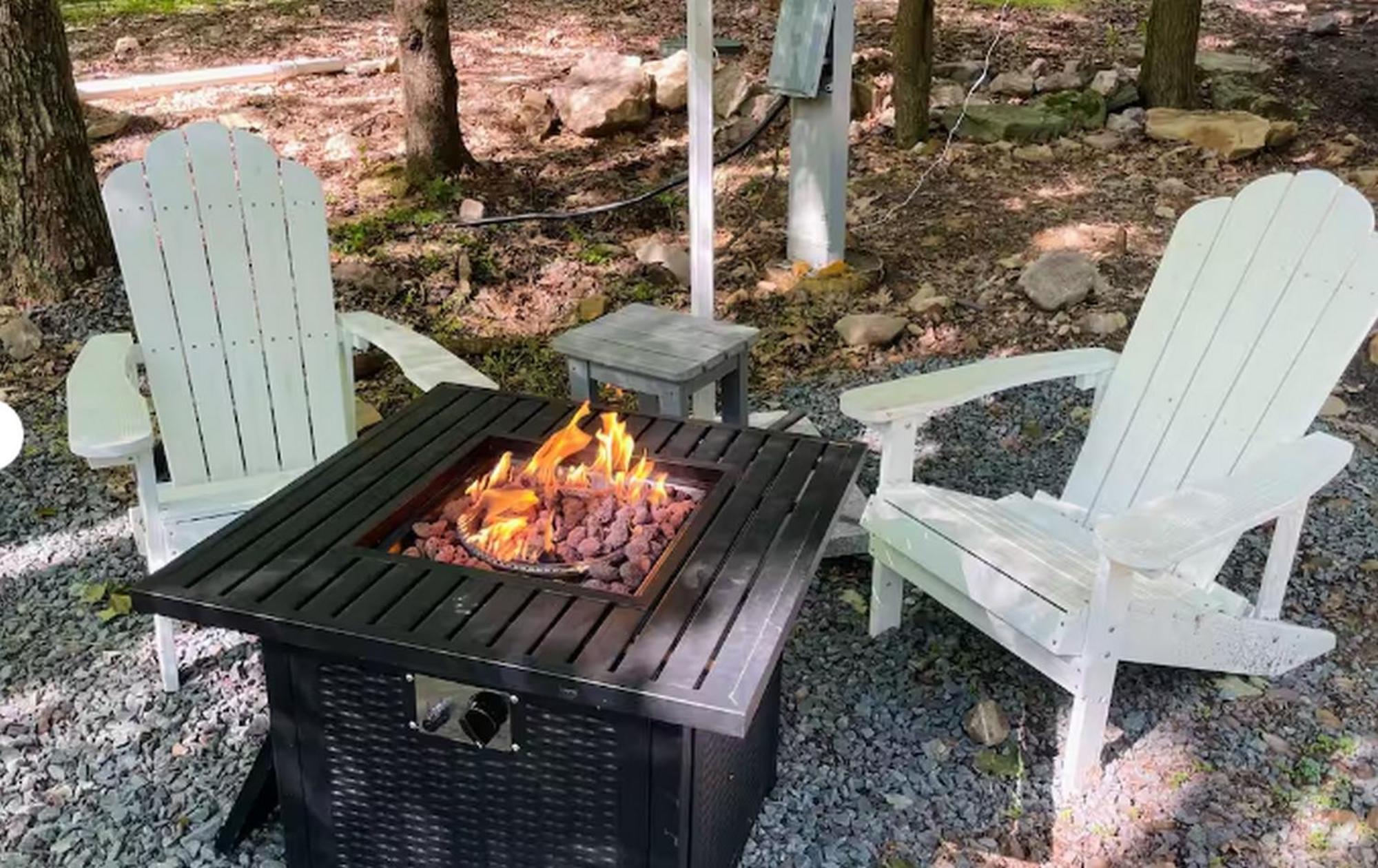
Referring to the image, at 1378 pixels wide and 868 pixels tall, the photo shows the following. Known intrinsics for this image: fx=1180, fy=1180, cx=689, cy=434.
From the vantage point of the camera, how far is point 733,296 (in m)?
4.53

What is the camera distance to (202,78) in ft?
21.6

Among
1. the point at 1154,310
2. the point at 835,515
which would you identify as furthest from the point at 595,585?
the point at 1154,310

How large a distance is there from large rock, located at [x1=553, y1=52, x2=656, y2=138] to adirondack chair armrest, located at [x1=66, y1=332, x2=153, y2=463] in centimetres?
364

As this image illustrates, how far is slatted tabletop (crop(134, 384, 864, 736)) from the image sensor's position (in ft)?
4.96

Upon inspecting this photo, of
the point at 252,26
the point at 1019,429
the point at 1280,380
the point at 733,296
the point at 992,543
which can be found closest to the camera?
the point at 992,543

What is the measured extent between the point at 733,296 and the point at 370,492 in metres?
2.70

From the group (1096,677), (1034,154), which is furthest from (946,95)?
(1096,677)

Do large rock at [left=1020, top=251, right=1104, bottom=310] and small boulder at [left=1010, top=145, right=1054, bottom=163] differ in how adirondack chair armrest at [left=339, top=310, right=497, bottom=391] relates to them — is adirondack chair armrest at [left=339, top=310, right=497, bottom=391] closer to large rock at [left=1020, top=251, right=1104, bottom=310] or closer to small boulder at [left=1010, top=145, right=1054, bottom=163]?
large rock at [left=1020, top=251, right=1104, bottom=310]

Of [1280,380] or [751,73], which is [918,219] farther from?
[1280,380]

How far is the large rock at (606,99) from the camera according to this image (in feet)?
19.5

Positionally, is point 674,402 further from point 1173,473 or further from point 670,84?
point 670,84

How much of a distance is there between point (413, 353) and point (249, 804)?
105 centimetres

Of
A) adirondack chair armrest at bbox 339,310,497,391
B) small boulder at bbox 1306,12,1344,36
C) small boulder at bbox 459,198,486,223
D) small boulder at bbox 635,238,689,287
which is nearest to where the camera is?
adirondack chair armrest at bbox 339,310,497,391

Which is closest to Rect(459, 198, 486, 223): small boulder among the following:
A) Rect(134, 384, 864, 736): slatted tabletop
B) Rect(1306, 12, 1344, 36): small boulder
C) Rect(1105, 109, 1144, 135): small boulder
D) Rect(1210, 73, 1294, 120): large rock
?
Rect(134, 384, 864, 736): slatted tabletop
